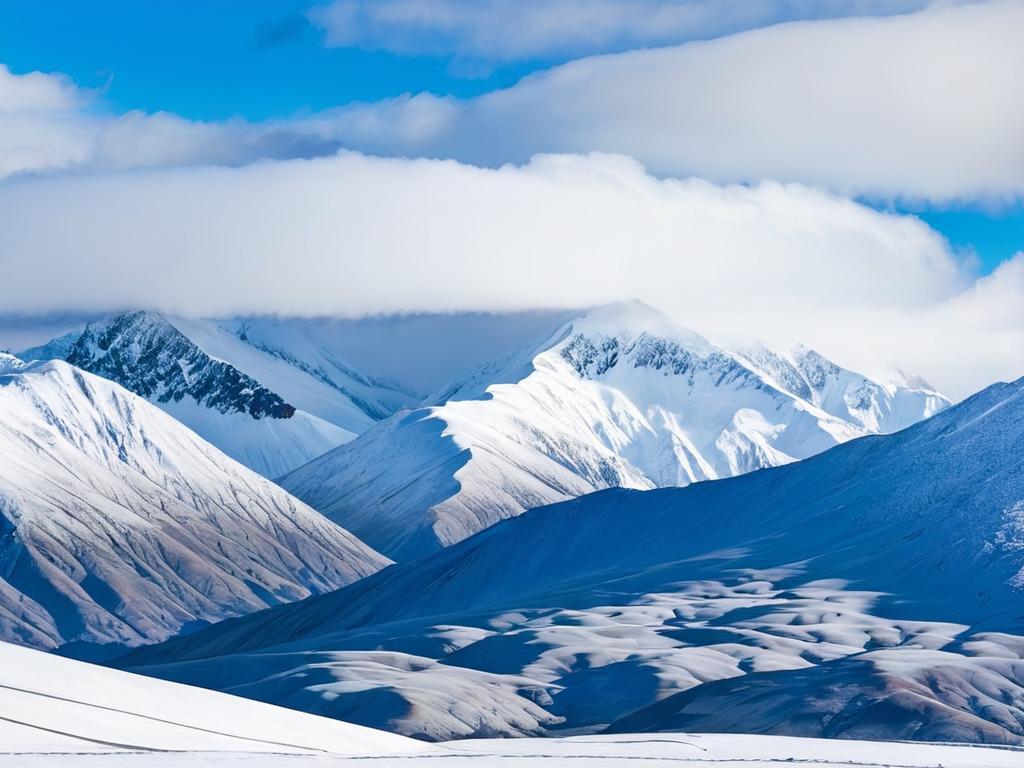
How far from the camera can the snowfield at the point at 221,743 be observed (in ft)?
202

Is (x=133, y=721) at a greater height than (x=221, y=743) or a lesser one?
greater

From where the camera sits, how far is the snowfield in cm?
6162

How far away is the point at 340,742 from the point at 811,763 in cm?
1946

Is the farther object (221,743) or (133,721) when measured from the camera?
(221,743)

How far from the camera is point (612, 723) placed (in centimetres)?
19500

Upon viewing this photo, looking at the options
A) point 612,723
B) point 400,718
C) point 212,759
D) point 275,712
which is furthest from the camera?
point 612,723

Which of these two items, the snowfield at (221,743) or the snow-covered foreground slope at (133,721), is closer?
the snowfield at (221,743)

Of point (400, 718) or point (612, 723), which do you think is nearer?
point (400, 718)

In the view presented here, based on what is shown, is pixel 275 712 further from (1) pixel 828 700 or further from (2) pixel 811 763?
(1) pixel 828 700

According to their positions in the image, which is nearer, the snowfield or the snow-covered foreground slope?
the snowfield

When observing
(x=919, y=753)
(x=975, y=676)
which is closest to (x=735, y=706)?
(x=975, y=676)

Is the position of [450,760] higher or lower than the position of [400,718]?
lower

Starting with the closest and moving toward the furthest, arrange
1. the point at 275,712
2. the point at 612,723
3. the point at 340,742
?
the point at 340,742 < the point at 275,712 < the point at 612,723

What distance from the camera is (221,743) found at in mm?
67875
